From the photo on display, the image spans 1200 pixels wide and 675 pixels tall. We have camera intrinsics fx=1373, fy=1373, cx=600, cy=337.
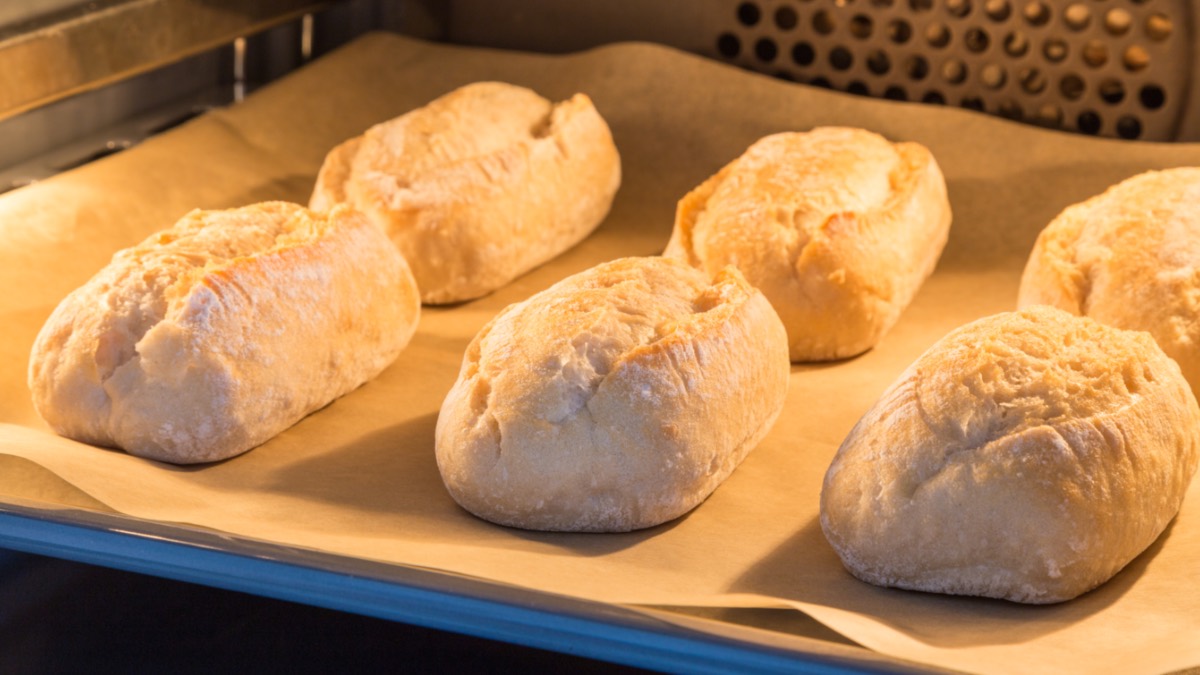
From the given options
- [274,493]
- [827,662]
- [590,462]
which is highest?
[827,662]

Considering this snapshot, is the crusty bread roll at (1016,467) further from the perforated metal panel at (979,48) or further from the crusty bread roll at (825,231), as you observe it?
the perforated metal panel at (979,48)

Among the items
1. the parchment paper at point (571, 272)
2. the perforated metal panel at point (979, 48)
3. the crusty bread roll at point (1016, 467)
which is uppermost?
the perforated metal panel at point (979, 48)

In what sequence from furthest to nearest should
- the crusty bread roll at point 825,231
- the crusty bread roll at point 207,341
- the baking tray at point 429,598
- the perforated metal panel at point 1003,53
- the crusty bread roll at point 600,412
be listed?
the perforated metal panel at point 1003,53
the crusty bread roll at point 825,231
the crusty bread roll at point 207,341
the crusty bread roll at point 600,412
the baking tray at point 429,598

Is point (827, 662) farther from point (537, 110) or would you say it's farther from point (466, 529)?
point (537, 110)

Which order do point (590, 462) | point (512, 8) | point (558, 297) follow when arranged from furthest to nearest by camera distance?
point (512, 8) → point (558, 297) → point (590, 462)

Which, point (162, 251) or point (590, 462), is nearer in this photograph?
point (590, 462)

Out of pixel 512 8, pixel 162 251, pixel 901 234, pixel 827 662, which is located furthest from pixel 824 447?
pixel 512 8

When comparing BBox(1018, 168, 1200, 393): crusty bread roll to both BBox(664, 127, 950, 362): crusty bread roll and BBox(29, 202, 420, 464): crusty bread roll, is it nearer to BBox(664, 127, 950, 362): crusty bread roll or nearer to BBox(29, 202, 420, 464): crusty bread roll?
BBox(664, 127, 950, 362): crusty bread roll

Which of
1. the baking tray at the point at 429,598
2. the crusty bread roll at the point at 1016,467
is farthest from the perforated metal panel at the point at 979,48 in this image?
the baking tray at the point at 429,598

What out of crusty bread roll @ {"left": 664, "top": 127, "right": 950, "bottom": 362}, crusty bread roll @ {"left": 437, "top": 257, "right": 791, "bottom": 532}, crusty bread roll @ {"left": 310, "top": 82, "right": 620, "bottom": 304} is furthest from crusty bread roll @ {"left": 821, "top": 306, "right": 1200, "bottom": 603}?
crusty bread roll @ {"left": 310, "top": 82, "right": 620, "bottom": 304}
